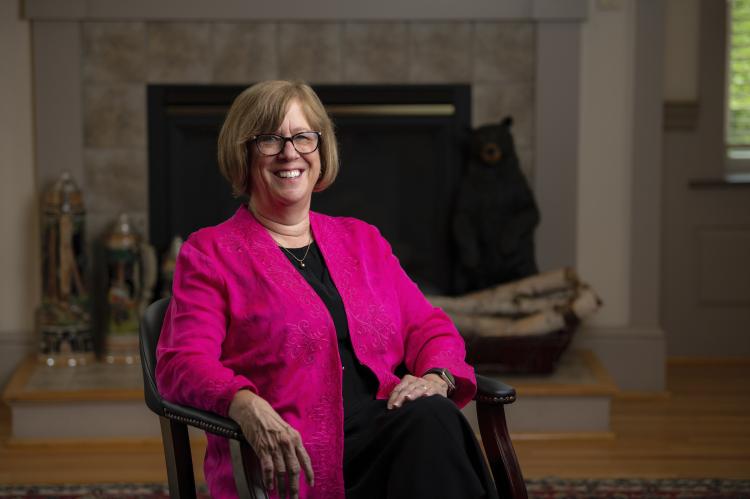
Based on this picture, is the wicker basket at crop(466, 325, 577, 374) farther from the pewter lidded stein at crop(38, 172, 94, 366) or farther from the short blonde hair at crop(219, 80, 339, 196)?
the short blonde hair at crop(219, 80, 339, 196)

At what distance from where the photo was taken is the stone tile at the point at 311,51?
13.2 ft

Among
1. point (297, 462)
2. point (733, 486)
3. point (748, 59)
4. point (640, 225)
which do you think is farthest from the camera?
point (748, 59)

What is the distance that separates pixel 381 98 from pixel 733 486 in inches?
71.0

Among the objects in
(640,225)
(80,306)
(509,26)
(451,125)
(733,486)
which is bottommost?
(733,486)

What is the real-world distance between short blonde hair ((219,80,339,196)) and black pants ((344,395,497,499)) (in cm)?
54

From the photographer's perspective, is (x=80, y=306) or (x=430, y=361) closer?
(x=430, y=361)

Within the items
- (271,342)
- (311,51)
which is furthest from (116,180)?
(271,342)

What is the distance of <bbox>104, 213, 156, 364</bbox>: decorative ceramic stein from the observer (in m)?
3.93

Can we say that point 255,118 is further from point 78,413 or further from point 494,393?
point 78,413

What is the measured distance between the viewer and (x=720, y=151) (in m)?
4.62

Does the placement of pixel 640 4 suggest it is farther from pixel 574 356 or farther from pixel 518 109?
pixel 574 356

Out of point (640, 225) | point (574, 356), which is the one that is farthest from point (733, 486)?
point (640, 225)

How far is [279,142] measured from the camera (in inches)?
84.2

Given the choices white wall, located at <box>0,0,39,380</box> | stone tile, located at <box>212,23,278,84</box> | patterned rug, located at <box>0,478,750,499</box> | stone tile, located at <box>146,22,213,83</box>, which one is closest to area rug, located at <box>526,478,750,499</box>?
patterned rug, located at <box>0,478,750,499</box>
